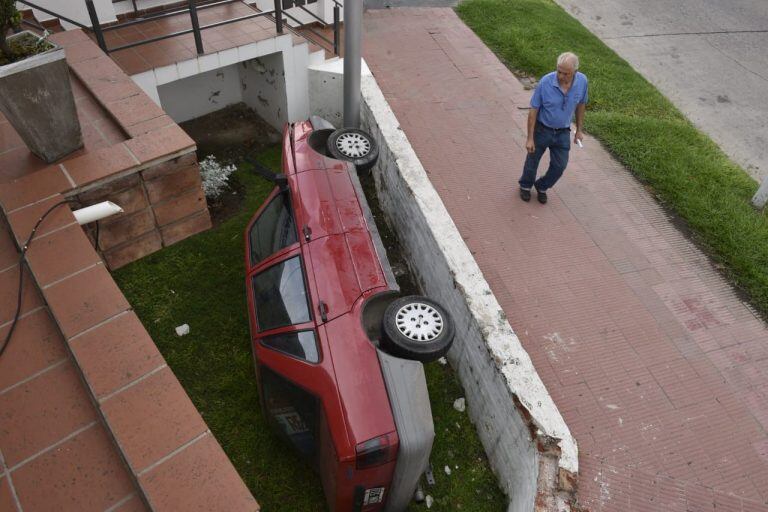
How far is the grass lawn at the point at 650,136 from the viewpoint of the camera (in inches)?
225

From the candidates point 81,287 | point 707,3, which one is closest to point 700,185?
point 81,287

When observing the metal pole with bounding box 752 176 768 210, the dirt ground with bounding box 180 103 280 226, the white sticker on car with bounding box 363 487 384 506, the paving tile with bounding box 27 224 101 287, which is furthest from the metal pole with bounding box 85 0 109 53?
the metal pole with bounding box 752 176 768 210

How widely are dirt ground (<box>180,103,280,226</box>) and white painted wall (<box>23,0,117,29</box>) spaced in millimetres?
1625

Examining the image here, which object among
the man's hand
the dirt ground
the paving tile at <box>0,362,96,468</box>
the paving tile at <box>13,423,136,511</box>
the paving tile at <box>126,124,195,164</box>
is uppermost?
the paving tile at <box>126,124,195,164</box>

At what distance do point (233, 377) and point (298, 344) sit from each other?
139cm

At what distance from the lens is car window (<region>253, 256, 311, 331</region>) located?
391 centimetres

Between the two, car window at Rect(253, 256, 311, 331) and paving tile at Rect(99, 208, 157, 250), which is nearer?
car window at Rect(253, 256, 311, 331)

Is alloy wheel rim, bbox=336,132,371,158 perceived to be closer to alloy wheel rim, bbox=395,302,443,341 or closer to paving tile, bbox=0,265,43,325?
alloy wheel rim, bbox=395,302,443,341

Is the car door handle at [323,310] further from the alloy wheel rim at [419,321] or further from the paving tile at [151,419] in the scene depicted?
the paving tile at [151,419]

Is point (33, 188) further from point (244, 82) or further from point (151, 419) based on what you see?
point (244, 82)

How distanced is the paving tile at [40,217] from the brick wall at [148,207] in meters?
0.26

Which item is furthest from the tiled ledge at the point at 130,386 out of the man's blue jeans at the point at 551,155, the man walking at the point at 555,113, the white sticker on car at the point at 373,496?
the man's blue jeans at the point at 551,155

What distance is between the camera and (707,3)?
37.0 ft

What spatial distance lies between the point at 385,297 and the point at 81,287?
1.97 meters
